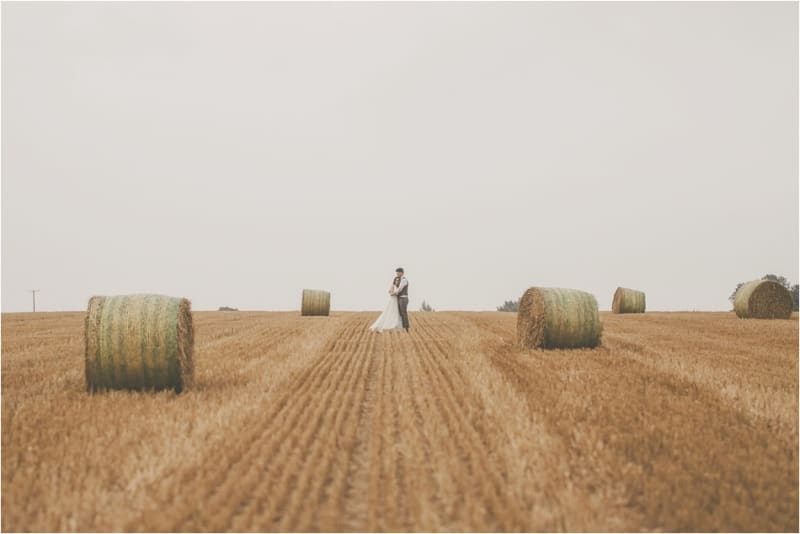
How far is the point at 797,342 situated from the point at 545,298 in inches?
290

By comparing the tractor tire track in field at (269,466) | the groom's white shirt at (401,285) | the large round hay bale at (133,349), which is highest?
the groom's white shirt at (401,285)

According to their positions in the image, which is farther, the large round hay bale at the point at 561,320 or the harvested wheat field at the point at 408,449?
the large round hay bale at the point at 561,320

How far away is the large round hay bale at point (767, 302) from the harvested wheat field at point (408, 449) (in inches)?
681

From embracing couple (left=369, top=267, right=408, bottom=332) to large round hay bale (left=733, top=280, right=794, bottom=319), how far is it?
15.8 m

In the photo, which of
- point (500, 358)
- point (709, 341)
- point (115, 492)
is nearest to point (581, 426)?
point (115, 492)

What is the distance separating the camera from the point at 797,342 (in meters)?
16.2

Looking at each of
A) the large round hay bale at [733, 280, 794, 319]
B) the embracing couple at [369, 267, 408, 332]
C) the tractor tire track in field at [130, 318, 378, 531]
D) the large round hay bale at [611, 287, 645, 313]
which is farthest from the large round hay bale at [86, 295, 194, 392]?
the large round hay bale at [611, 287, 645, 313]

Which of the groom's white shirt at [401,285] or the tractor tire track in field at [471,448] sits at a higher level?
the groom's white shirt at [401,285]

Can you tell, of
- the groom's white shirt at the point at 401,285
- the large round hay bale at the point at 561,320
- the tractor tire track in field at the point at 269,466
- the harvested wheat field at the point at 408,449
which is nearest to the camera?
the tractor tire track in field at the point at 269,466

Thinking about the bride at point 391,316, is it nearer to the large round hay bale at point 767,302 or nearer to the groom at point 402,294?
the groom at point 402,294

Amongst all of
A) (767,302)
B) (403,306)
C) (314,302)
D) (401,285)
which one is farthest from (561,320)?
(314,302)

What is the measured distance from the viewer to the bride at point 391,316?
792 inches

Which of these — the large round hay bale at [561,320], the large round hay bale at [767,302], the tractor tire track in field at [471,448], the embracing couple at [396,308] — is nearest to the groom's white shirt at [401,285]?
the embracing couple at [396,308]

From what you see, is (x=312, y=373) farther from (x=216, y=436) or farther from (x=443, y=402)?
(x=216, y=436)
